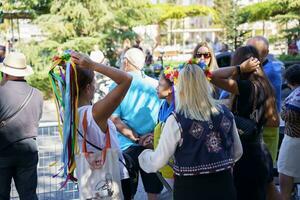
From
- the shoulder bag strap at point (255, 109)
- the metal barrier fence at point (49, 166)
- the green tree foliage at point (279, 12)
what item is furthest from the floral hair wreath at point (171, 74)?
the green tree foliage at point (279, 12)

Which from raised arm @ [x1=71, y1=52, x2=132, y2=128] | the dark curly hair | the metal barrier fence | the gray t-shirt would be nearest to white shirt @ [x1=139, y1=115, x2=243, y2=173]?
raised arm @ [x1=71, y1=52, x2=132, y2=128]

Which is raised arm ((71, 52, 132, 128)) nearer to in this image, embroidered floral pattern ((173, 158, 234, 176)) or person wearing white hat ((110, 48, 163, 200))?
embroidered floral pattern ((173, 158, 234, 176))

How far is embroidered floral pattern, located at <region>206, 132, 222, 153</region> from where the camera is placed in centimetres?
296

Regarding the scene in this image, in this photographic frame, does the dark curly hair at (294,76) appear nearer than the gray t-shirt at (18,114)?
No

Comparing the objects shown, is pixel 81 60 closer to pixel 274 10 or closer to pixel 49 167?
pixel 49 167

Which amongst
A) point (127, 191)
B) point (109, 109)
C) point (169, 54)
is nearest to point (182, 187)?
point (127, 191)

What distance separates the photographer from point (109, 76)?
9.70ft

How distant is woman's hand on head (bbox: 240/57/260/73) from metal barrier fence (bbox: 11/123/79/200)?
2271 millimetres

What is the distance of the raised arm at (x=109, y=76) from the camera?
291 cm

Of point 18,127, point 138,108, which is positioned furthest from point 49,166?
point 138,108

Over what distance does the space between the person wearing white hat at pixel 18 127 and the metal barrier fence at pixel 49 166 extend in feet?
2.56

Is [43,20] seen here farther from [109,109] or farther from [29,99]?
[109,109]

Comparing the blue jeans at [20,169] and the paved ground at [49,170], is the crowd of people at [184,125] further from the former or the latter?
the paved ground at [49,170]

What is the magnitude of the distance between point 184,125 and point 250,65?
1004mm
